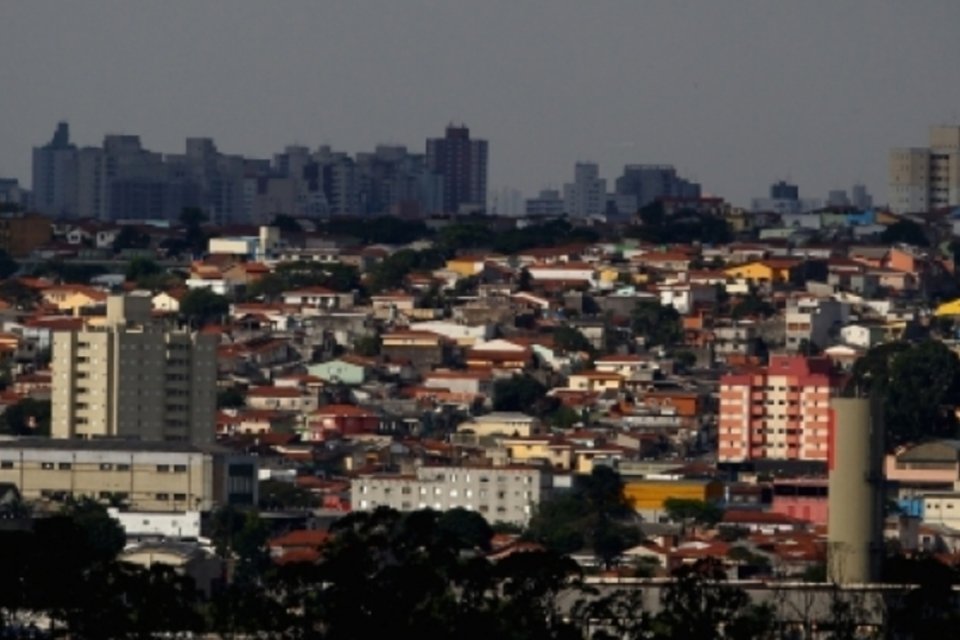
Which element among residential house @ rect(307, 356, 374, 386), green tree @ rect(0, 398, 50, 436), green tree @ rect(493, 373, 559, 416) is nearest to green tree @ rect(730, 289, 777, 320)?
residential house @ rect(307, 356, 374, 386)

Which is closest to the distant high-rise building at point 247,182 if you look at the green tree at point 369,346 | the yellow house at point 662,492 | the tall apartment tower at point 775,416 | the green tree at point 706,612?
the green tree at point 369,346

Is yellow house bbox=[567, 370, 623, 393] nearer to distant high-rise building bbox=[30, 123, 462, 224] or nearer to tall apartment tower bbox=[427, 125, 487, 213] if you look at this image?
distant high-rise building bbox=[30, 123, 462, 224]

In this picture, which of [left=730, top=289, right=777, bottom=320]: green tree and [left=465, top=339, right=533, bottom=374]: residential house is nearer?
[left=465, top=339, right=533, bottom=374]: residential house

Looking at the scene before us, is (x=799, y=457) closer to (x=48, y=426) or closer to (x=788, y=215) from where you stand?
(x=48, y=426)

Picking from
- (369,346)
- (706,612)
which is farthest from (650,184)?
(706,612)

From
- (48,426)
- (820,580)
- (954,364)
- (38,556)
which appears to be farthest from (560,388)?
(38,556)

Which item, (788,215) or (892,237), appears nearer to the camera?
(892,237)

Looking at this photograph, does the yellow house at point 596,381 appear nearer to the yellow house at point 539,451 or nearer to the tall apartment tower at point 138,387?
the yellow house at point 539,451
